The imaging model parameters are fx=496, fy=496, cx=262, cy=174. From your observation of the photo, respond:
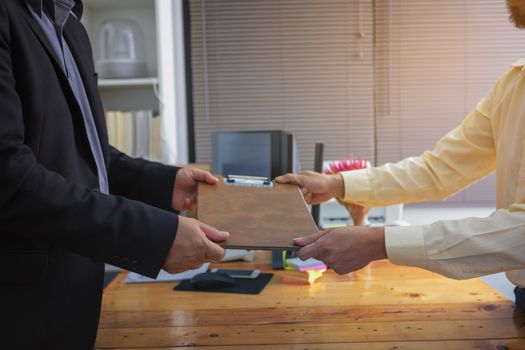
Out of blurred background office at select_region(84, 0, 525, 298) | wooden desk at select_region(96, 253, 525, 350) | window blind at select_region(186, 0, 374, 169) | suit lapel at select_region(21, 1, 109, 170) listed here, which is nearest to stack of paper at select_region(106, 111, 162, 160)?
blurred background office at select_region(84, 0, 525, 298)

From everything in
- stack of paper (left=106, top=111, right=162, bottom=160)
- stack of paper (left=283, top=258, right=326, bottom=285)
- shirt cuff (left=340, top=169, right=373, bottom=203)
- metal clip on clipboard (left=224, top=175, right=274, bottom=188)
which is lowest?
stack of paper (left=283, top=258, right=326, bottom=285)

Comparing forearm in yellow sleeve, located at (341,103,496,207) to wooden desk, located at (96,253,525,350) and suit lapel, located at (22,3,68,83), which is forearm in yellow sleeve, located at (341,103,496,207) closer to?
wooden desk, located at (96,253,525,350)

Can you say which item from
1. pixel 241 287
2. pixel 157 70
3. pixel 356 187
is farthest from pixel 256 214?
pixel 157 70

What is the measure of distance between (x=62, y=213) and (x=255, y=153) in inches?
42.4

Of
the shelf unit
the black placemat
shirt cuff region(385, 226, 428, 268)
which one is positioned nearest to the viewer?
shirt cuff region(385, 226, 428, 268)

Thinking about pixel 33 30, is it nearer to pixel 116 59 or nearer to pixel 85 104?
pixel 85 104

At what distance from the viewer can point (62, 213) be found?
84cm

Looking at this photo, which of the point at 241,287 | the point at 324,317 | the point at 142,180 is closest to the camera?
the point at 324,317

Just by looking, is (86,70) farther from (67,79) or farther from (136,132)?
(136,132)

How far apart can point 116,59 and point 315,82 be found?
3.80 ft

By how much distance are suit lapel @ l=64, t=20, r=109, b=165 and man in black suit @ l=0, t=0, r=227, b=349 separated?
41 mm

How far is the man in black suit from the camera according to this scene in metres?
0.82

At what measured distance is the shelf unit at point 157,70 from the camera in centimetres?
260

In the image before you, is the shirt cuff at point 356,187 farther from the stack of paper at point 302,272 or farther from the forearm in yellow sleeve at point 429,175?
the stack of paper at point 302,272
